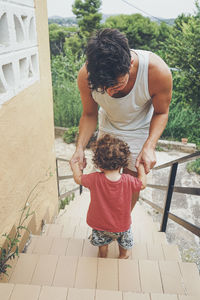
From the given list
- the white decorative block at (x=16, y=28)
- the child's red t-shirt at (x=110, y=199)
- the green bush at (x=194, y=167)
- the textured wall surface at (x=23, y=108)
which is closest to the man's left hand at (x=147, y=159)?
the child's red t-shirt at (x=110, y=199)

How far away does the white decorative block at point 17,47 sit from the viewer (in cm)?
145

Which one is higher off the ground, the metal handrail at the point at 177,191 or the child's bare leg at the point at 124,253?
the metal handrail at the point at 177,191

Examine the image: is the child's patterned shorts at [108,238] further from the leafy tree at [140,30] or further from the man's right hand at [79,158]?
the leafy tree at [140,30]

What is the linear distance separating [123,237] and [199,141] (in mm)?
6053

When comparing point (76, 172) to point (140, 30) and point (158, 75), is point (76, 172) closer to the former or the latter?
point (158, 75)

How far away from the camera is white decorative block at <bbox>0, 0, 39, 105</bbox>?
145 centimetres

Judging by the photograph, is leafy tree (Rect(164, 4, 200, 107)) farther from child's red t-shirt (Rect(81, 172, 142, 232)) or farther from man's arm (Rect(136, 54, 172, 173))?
child's red t-shirt (Rect(81, 172, 142, 232))

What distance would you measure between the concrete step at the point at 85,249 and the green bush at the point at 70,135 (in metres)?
5.29

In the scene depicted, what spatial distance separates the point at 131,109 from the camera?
1.73 metres

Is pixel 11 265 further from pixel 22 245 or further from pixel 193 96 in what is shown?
pixel 193 96

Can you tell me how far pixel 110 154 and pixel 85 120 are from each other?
0.58m

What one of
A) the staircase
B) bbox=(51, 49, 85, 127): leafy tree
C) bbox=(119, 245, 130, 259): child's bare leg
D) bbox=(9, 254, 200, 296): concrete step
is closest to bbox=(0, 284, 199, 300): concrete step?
the staircase

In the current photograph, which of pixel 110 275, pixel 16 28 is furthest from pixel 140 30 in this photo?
pixel 110 275

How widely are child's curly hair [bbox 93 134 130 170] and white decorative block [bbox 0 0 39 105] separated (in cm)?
67
